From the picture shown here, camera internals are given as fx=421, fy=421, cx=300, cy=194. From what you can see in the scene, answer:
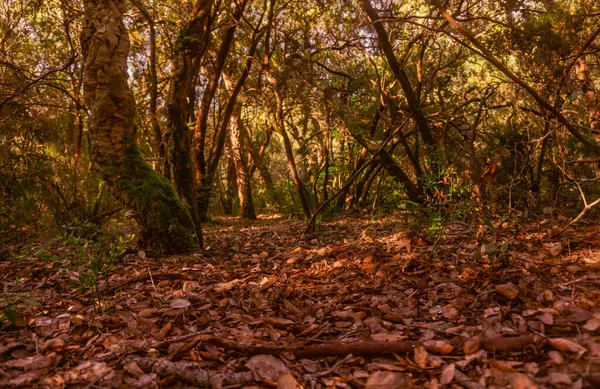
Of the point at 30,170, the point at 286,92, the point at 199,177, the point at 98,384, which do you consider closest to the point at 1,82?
the point at 30,170

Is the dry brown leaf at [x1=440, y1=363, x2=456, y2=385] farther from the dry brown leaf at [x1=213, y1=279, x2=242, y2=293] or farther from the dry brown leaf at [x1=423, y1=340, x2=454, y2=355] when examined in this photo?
the dry brown leaf at [x1=213, y1=279, x2=242, y2=293]

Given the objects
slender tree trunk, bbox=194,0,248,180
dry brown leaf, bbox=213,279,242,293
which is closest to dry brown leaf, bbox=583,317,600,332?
dry brown leaf, bbox=213,279,242,293

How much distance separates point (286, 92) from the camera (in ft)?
24.6

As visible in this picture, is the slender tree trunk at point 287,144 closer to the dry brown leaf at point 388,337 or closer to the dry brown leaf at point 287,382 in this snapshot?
the dry brown leaf at point 388,337

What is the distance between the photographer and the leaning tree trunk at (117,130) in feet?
12.9

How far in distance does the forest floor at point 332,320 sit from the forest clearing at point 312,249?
0.01 m

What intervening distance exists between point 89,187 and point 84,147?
447cm

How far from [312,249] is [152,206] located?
162cm

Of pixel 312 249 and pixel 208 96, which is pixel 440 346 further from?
pixel 208 96

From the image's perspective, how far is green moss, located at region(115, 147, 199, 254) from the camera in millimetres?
3975

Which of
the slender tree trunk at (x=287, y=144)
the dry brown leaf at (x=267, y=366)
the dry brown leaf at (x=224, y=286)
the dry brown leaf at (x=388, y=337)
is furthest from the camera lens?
the slender tree trunk at (x=287, y=144)

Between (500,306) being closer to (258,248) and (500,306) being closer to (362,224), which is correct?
(258,248)

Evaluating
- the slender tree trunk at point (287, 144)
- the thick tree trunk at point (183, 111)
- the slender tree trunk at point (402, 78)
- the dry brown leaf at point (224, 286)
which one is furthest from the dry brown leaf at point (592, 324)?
the slender tree trunk at point (287, 144)

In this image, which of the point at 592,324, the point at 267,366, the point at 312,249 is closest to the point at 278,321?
the point at 267,366
